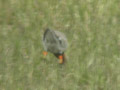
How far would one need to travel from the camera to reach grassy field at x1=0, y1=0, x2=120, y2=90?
4496 mm

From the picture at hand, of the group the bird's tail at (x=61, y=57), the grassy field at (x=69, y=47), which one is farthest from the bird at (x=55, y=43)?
the grassy field at (x=69, y=47)

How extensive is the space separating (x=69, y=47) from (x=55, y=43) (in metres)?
0.44

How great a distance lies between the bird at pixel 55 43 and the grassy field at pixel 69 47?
120 millimetres

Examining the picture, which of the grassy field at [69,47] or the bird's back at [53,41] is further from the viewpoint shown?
the bird's back at [53,41]

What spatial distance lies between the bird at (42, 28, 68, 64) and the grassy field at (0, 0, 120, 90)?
0.12 m

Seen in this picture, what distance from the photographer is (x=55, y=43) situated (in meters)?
4.70

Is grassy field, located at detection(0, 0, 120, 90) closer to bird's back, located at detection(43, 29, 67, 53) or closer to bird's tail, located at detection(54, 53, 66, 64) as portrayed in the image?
bird's tail, located at detection(54, 53, 66, 64)

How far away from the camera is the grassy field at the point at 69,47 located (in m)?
4.50

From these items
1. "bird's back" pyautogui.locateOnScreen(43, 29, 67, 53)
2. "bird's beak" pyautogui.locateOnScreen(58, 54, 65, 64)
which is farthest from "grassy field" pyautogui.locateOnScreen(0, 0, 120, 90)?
"bird's back" pyautogui.locateOnScreen(43, 29, 67, 53)

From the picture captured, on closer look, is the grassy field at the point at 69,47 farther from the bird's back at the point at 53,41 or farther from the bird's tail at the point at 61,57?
the bird's back at the point at 53,41

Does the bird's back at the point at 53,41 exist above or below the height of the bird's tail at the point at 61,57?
above

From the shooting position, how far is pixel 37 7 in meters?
5.96

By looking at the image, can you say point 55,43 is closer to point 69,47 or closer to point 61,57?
point 61,57

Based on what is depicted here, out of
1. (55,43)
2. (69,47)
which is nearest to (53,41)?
(55,43)
